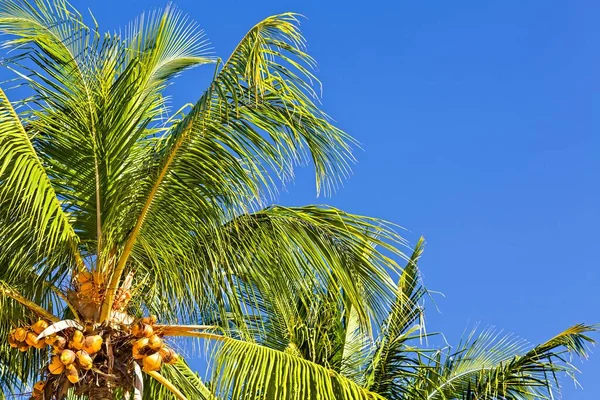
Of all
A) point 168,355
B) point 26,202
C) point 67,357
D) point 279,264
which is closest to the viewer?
point 67,357

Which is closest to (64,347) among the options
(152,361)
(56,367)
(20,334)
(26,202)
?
(56,367)

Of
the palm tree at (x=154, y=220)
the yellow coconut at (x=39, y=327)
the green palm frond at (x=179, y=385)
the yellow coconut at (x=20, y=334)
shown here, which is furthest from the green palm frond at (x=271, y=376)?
the green palm frond at (x=179, y=385)

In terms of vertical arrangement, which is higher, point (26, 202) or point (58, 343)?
point (26, 202)

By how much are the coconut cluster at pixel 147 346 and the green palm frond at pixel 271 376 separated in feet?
1.43

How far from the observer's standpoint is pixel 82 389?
7.24 m

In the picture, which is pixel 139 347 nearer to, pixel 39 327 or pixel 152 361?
pixel 152 361

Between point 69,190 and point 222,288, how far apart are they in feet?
4.98

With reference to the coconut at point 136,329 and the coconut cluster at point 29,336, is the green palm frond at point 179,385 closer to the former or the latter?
the coconut at point 136,329

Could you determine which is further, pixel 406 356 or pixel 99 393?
pixel 406 356

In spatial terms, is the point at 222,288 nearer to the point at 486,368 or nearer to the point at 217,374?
the point at 217,374

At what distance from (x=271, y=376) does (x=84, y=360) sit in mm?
1387

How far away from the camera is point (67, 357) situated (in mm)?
6984

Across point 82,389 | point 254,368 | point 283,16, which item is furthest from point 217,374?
point 283,16

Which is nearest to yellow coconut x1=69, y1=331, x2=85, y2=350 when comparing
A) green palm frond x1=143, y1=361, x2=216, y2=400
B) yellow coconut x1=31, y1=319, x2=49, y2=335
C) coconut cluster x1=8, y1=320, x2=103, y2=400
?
coconut cluster x1=8, y1=320, x2=103, y2=400
